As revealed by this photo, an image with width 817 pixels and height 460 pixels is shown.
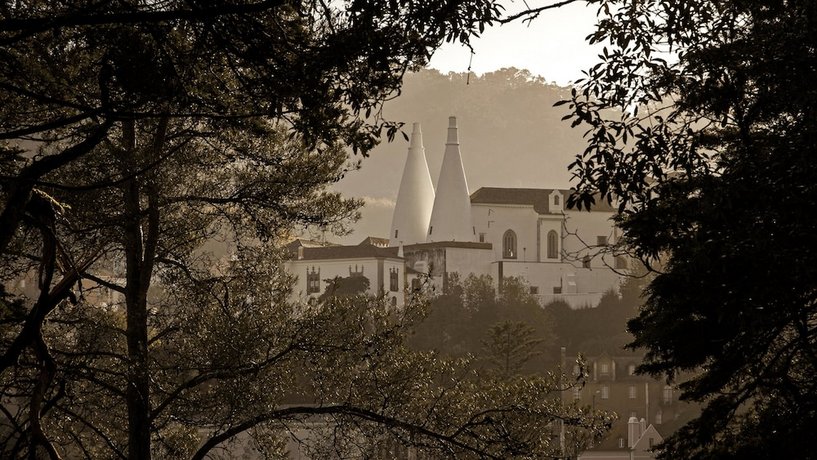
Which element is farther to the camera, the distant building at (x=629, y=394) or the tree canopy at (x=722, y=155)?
the distant building at (x=629, y=394)

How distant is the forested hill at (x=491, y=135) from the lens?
178 meters

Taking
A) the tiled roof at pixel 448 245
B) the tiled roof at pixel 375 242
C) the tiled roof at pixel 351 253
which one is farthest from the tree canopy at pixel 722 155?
the tiled roof at pixel 375 242

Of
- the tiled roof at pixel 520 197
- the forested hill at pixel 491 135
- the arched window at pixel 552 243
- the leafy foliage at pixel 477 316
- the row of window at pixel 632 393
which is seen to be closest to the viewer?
the row of window at pixel 632 393

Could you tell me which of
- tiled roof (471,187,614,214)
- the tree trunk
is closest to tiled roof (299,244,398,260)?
tiled roof (471,187,614,214)

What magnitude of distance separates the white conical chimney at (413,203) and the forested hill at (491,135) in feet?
297

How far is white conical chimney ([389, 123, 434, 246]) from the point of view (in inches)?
3029

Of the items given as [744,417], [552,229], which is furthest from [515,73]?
[744,417]

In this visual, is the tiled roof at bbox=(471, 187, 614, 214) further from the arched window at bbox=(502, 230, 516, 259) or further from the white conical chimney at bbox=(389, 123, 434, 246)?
the white conical chimney at bbox=(389, 123, 434, 246)

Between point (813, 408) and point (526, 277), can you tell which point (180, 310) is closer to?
point (813, 408)

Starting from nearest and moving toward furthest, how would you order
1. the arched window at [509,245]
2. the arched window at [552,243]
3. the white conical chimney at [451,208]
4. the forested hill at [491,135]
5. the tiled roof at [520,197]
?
A: 1. the tiled roof at [520,197]
2. the arched window at [552,243]
3. the arched window at [509,245]
4. the white conical chimney at [451,208]
5. the forested hill at [491,135]

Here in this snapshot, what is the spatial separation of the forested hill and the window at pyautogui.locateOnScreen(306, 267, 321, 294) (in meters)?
106

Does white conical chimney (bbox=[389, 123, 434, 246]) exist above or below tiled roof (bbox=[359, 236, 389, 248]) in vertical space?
above

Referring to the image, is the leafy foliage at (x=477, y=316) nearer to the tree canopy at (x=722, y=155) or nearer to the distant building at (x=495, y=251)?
the distant building at (x=495, y=251)

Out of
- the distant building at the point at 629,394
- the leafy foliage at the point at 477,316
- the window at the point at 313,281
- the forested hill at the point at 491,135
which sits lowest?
the distant building at the point at 629,394
